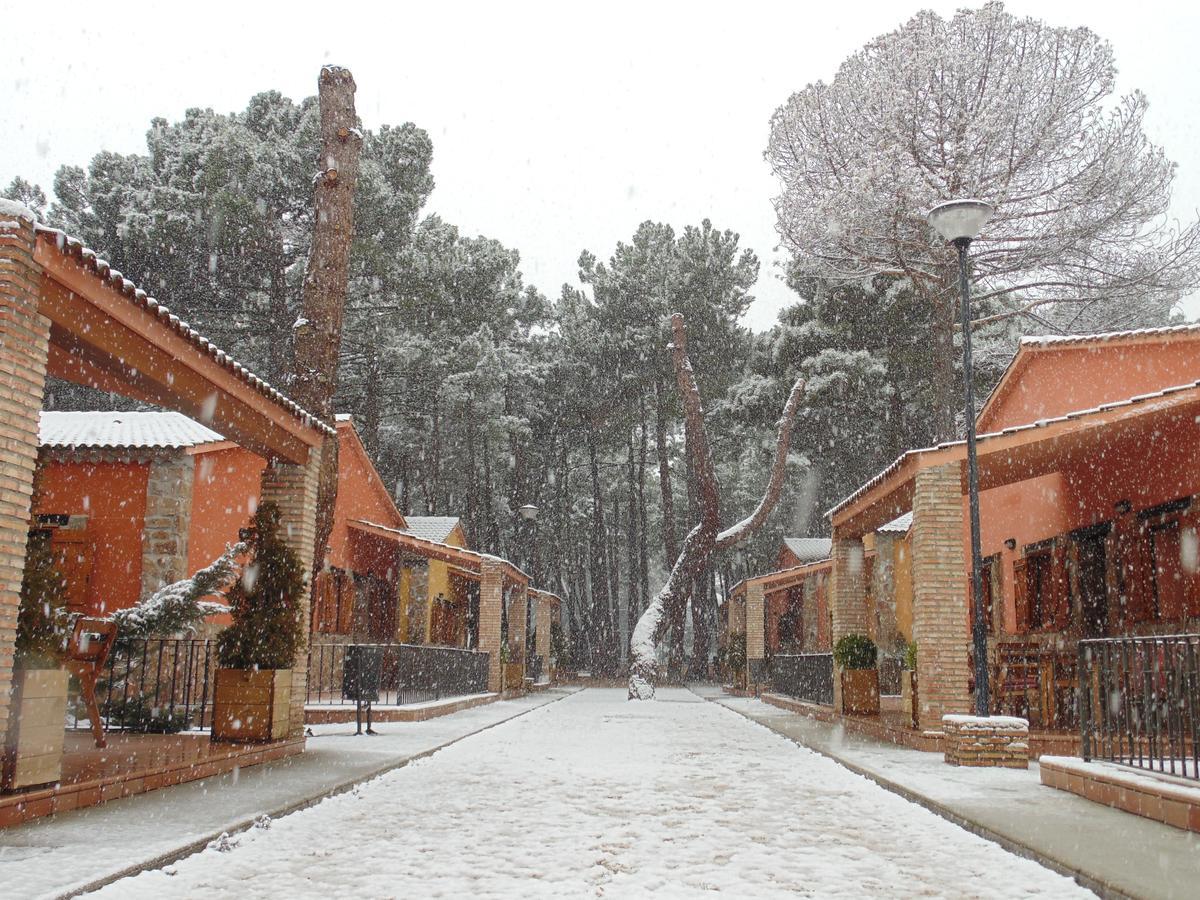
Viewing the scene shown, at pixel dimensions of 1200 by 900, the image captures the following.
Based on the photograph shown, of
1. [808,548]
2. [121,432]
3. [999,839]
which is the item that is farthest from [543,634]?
[999,839]

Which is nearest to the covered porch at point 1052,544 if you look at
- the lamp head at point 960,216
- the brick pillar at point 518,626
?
the lamp head at point 960,216

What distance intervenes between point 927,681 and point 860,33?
665 inches

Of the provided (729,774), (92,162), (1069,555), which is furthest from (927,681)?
(92,162)

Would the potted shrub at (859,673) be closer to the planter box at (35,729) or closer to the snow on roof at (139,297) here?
the snow on roof at (139,297)

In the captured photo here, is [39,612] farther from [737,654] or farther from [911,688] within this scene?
[737,654]

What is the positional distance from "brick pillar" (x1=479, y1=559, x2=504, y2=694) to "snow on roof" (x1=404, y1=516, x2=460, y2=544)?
4.59 meters

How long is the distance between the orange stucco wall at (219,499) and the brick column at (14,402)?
1032 centimetres

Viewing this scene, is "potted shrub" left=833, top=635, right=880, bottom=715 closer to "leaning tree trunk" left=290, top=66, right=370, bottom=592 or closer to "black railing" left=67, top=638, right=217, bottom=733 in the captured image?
"leaning tree trunk" left=290, top=66, right=370, bottom=592

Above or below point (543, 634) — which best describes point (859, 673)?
below

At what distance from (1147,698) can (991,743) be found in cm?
268

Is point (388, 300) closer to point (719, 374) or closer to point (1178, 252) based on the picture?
point (719, 374)

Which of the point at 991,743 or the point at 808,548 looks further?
the point at 808,548

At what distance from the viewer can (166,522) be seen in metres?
16.1

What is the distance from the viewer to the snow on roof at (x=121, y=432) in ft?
53.3
